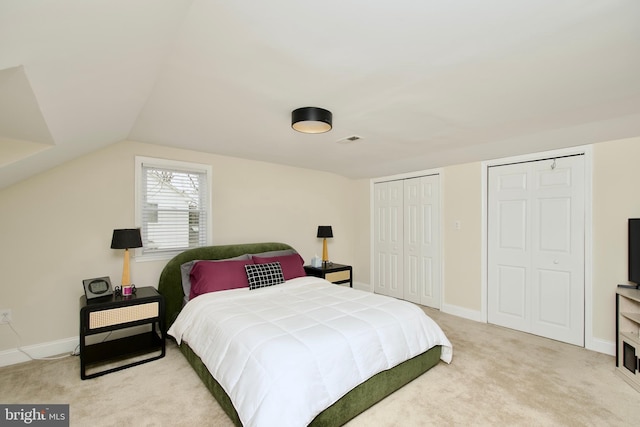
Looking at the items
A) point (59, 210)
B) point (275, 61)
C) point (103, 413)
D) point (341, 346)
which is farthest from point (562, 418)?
point (59, 210)

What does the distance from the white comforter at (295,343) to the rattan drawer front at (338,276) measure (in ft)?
4.03

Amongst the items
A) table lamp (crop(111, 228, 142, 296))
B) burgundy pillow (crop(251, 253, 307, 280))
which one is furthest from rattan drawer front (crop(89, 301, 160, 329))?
burgundy pillow (crop(251, 253, 307, 280))

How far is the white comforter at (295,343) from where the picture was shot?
1.63m

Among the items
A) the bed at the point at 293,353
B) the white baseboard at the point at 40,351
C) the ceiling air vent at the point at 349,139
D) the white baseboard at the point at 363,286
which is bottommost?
the white baseboard at the point at 363,286

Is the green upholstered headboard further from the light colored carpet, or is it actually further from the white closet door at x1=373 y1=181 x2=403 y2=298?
the white closet door at x1=373 y1=181 x2=403 y2=298

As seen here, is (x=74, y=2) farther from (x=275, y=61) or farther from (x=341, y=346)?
(x=341, y=346)

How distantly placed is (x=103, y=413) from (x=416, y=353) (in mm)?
2367

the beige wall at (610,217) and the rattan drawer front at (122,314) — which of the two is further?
the beige wall at (610,217)

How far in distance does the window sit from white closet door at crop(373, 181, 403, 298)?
2960mm

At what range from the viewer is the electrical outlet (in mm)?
2572

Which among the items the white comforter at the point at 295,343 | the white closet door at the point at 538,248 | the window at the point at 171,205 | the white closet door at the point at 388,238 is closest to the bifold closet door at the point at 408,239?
the white closet door at the point at 388,238

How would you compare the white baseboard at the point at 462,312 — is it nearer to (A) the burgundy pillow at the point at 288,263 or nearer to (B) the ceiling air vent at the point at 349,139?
(A) the burgundy pillow at the point at 288,263

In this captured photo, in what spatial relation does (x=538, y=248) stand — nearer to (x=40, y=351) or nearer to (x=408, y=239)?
(x=408, y=239)

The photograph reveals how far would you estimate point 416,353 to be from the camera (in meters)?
2.35
